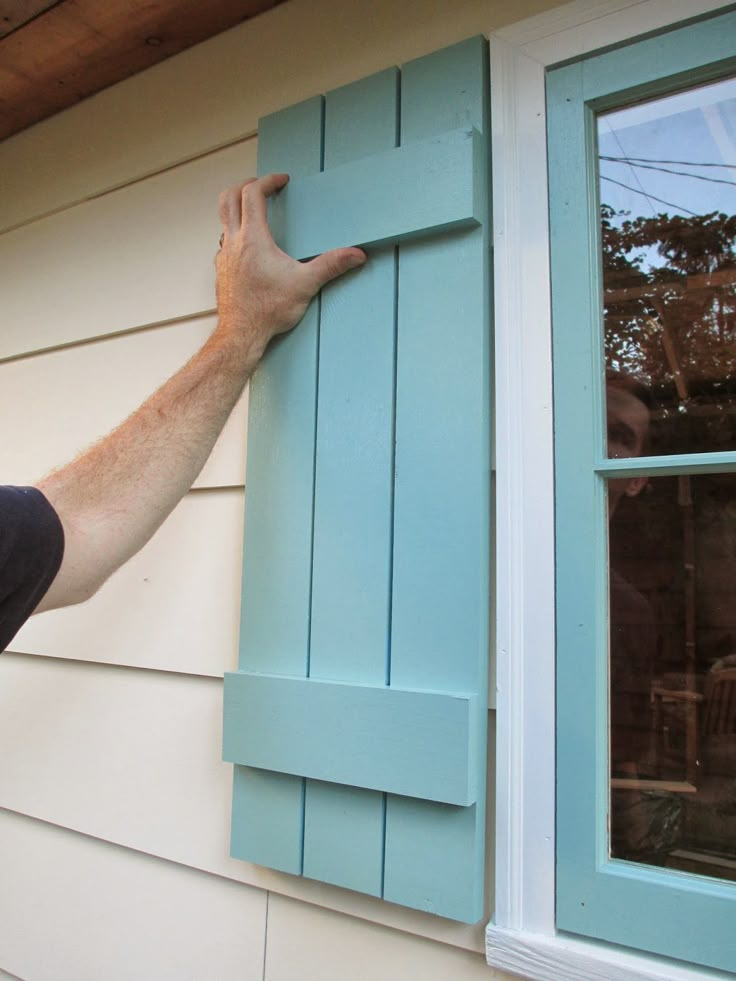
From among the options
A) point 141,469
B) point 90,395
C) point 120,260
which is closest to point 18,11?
point 120,260

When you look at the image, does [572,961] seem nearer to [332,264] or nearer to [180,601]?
[180,601]

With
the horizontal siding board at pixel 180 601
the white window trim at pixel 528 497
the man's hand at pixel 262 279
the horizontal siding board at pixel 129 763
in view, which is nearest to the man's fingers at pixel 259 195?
the man's hand at pixel 262 279

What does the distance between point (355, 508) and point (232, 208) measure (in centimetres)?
58

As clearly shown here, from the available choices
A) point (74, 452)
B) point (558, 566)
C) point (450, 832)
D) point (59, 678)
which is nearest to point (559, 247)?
point (558, 566)

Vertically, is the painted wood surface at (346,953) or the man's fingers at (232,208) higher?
the man's fingers at (232,208)

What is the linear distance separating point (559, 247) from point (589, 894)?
888 millimetres

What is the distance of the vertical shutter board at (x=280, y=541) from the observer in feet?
3.77

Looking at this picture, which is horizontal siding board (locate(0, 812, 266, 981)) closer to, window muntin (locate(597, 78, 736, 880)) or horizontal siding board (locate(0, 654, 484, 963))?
horizontal siding board (locate(0, 654, 484, 963))

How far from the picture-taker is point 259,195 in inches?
48.7

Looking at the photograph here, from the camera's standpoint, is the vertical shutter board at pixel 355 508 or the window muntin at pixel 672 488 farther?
the vertical shutter board at pixel 355 508

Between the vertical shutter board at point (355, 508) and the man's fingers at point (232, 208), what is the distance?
0.64 ft

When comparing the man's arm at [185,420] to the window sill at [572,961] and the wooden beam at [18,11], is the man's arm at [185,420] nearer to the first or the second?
the wooden beam at [18,11]

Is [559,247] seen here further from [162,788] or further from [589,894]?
[162,788]

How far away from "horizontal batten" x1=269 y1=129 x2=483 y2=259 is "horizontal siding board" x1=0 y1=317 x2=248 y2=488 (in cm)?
29
